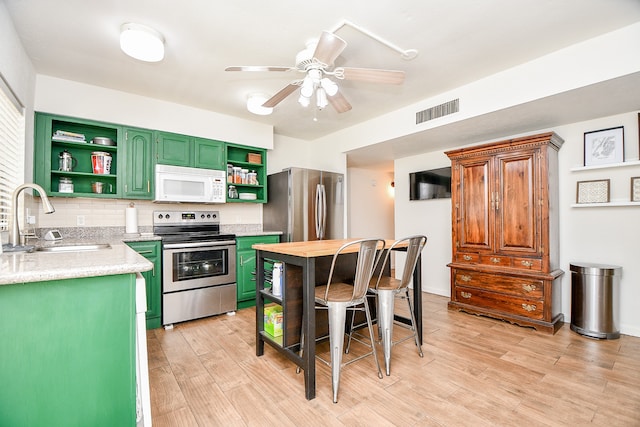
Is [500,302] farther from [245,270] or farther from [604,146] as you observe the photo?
[245,270]

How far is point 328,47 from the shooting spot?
1809 mm

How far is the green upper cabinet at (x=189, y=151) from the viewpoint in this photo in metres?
3.50

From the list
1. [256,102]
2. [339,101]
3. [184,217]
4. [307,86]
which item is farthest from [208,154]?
[307,86]

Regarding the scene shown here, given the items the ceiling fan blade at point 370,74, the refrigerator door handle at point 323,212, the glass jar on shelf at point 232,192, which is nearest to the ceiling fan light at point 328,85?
the ceiling fan blade at point 370,74

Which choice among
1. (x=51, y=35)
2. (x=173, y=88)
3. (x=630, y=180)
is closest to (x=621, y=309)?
(x=630, y=180)

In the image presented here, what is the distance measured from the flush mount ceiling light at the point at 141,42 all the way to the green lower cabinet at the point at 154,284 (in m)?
1.80

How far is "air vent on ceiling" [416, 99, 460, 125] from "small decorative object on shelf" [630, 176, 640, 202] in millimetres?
1791

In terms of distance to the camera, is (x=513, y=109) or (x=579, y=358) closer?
(x=579, y=358)

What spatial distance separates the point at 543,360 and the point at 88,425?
118 inches

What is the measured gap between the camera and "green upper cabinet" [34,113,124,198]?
9.41 feet

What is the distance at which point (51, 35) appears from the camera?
7.44 ft

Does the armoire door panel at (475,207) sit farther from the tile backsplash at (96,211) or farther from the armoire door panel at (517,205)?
the tile backsplash at (96,211)

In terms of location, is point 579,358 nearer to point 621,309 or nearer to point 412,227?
point 621,309

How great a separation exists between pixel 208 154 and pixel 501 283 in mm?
3857
